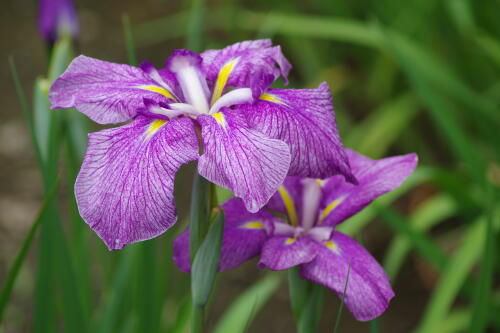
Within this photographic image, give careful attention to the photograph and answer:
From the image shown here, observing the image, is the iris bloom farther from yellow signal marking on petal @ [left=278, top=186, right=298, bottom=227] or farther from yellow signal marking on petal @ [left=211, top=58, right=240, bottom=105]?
yellow signal marking on petal @ [left=211, top=58, right=240, bottom=105]

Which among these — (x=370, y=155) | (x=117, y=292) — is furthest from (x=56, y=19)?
(x=370, y=155)

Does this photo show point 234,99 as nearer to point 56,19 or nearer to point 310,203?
point 310,203

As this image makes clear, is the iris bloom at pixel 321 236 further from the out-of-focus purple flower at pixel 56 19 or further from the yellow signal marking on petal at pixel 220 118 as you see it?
the out-of-focus purple flower at pixel 56 19

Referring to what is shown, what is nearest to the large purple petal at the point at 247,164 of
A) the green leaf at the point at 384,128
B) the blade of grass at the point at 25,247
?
the blade of grass at the point at 25,247

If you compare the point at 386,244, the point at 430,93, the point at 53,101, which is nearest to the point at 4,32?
the point at 386,244

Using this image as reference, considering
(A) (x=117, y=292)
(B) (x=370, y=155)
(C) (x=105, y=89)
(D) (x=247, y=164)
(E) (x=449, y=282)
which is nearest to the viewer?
(D) (x=247, y=164)
